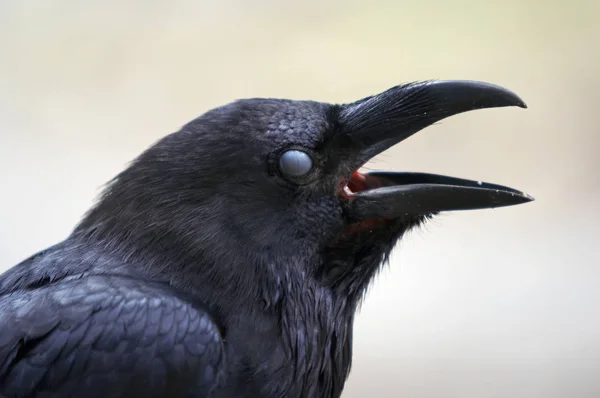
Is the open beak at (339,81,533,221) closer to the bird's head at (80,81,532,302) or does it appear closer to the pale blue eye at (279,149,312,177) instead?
the bird's head at (80,81,532,302)

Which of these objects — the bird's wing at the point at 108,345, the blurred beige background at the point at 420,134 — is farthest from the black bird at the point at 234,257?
the blurred beige background at the point at 420,134

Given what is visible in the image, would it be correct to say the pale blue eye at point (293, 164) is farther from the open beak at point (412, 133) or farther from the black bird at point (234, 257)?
the open beak at point (412, 133)

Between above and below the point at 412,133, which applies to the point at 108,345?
below

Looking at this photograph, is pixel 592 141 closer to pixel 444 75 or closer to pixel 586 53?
pixel 586 53

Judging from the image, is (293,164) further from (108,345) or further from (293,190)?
(108,345)

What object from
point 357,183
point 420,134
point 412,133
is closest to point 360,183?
point 357,183

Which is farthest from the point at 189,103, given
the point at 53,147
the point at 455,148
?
the point at 455,148
